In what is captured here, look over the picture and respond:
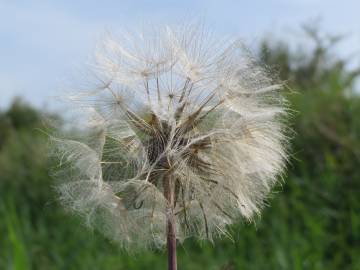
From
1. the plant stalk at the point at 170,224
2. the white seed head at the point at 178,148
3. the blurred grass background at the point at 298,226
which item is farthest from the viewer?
the blurred grass background at the point at 298,226

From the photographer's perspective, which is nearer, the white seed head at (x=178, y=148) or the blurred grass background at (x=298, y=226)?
the white seed head at (x=178, y=148)

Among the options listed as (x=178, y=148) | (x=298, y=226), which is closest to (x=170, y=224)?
(x=178, y=148)

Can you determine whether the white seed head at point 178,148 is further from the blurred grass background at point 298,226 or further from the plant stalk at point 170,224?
the blurred grass background at point 298,226

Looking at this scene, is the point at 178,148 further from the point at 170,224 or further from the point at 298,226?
the point at 298,226

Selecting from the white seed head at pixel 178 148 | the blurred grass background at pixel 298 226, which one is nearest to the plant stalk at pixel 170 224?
the white seed head at pixel 178 148

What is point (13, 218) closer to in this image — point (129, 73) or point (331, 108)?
point (331, 108)

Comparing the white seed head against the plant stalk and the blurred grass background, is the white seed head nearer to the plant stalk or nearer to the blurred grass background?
the plant stalk

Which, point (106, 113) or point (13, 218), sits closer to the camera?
point (106, 113)

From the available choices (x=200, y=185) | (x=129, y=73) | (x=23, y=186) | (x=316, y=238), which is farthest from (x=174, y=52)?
(x=23, y=186)
